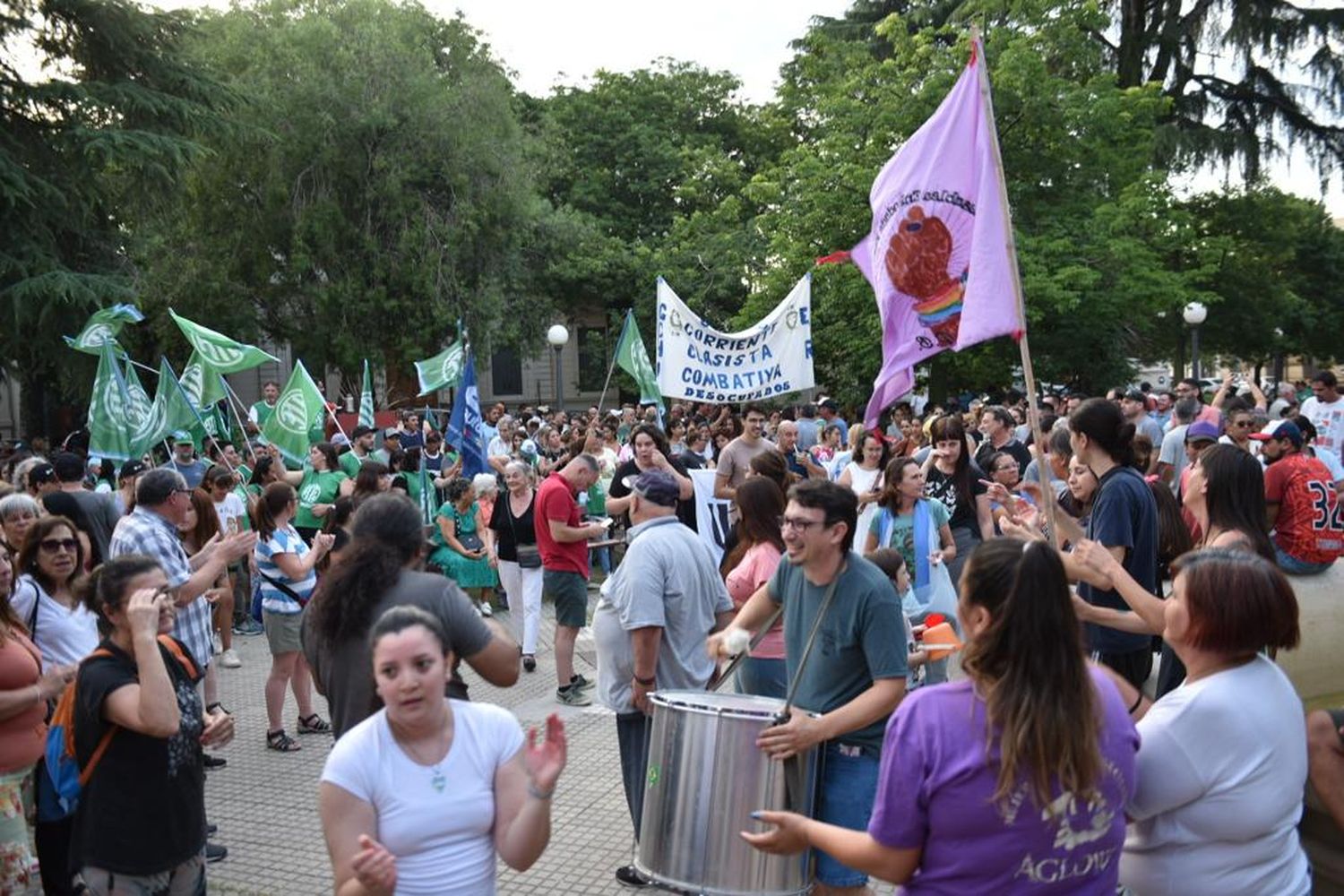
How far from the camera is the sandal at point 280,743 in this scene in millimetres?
7328

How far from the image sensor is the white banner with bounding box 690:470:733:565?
10109 millimetres

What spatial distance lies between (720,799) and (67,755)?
252cm

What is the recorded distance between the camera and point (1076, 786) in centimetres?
226

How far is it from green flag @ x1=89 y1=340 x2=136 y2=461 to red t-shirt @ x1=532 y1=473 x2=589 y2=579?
5123 millimetres

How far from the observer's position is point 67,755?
4.22 metres

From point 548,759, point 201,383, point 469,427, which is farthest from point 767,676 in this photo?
point 201,383

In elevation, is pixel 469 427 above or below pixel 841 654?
above

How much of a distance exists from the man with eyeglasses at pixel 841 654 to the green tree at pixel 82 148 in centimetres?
2041

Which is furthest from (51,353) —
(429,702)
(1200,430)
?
(429,702)

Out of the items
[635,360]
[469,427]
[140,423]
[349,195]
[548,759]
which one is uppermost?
[349,195]

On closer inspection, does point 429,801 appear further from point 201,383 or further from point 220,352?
point 201,383

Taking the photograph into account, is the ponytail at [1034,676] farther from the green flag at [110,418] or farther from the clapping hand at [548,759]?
the green flag at [110,418]

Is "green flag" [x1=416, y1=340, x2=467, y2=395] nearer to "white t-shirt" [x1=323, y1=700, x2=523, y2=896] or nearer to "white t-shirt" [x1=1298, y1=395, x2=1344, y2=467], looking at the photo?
"white t-shirt" [x1=1298, y1=395, x2=1344, y2=467]

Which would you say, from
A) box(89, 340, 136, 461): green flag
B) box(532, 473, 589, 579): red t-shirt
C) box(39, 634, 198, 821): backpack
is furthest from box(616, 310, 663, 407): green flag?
box(39, 634, 198, 821): backpack
